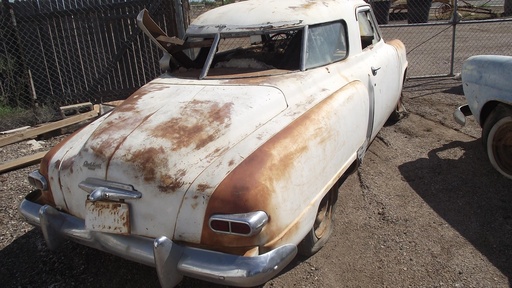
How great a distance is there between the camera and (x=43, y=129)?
19.6 ft

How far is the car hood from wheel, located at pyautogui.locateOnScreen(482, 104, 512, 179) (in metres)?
2.25

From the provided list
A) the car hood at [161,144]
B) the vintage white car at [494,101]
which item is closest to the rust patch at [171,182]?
the car hood at [161,144]

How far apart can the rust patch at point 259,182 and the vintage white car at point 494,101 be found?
2277mm

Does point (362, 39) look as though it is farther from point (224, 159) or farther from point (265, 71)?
point (224, 159)

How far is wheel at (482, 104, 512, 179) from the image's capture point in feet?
12.9

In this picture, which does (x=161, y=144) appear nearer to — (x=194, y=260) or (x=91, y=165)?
(x=91, y=165)

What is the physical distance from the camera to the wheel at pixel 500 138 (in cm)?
394

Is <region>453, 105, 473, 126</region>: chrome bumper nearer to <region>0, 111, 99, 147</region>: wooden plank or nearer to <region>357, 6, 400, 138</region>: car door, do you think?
<region>357, 6, 400, 138</region>: car door

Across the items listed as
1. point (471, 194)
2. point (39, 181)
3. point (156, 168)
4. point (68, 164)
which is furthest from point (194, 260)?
point (471, 194)

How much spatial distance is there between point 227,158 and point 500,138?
2.89 metres

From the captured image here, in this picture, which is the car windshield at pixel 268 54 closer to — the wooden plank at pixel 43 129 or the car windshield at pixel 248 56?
the car windshield at pixel 248 56

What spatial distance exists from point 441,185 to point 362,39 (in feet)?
5.48

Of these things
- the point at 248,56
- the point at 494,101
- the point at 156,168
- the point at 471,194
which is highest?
the point at 248,56

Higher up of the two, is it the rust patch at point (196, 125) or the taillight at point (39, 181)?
the rust patch at point (196, 125)
